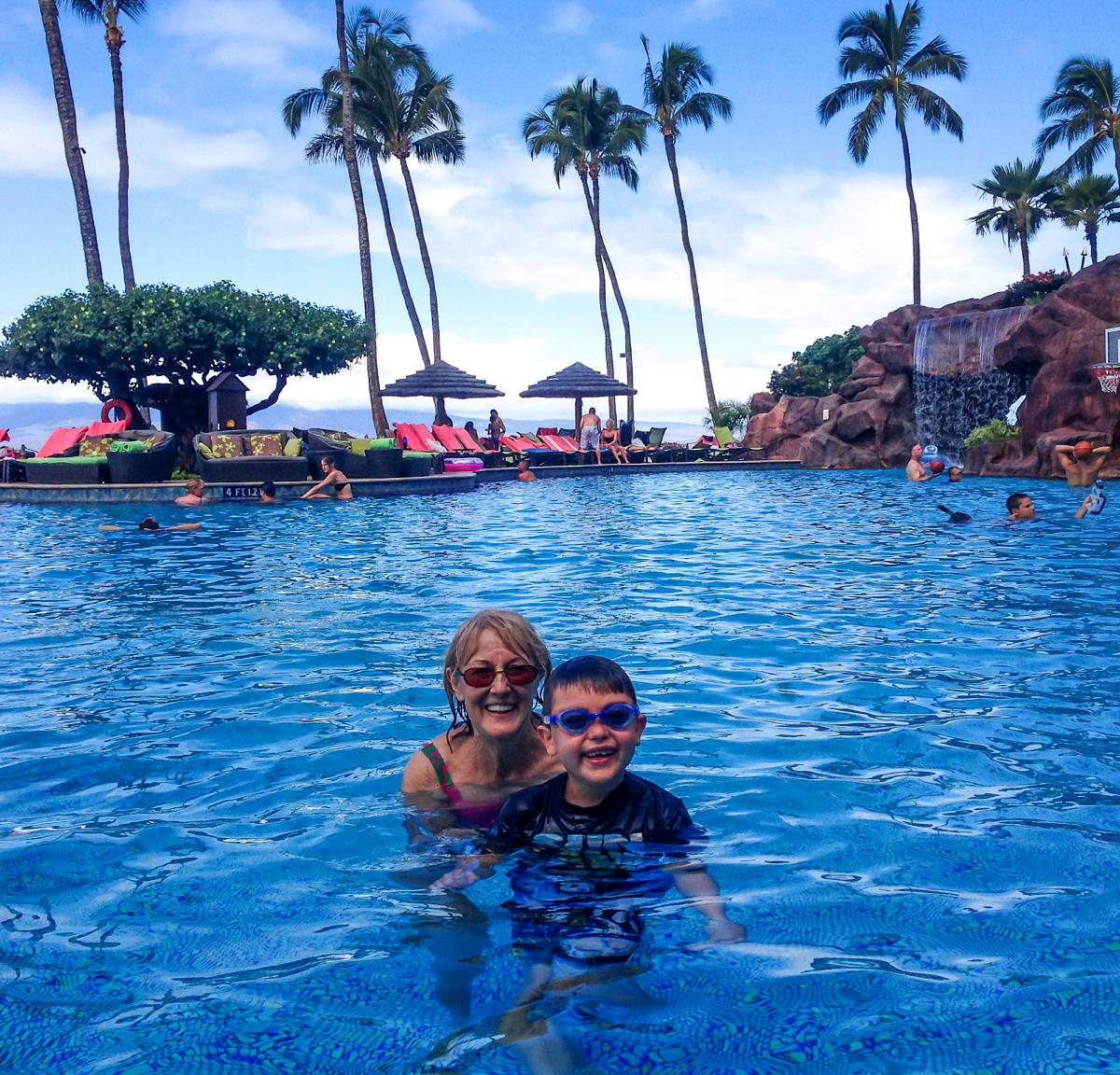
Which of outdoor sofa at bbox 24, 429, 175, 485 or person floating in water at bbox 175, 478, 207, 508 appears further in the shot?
outdoor sofa at bbox 24, 429, 175, 485

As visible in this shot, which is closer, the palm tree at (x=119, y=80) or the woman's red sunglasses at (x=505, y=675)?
the woman's red sunglasses at (x=505, y=675)

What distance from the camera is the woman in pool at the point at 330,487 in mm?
19678

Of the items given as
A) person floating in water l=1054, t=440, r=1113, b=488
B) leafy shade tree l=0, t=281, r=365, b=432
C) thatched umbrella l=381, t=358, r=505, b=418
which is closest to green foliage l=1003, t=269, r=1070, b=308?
person floating in water l=1054, t=440, r=1113, b=488

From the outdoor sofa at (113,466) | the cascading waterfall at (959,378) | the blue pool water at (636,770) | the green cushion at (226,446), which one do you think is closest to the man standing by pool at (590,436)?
the cascading waterfall at (959,378)

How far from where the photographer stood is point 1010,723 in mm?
4875

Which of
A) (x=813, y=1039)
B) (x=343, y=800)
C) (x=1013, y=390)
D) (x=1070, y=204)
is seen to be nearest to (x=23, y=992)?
(x=343, y=800)

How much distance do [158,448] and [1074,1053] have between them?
21.0m

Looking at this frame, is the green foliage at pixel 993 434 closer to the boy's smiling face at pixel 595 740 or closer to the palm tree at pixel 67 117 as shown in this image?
the palm tree at pixel 67 117

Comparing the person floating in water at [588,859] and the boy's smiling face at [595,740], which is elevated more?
the boy's smiling face at [595,740]

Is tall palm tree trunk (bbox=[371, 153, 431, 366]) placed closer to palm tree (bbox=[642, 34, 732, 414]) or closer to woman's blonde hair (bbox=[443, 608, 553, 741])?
palm tree (bbox=[642, 34, 732, 414])

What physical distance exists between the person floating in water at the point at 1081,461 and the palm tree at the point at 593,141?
23.0 m

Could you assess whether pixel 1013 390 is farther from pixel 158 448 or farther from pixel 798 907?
pixel 798 907

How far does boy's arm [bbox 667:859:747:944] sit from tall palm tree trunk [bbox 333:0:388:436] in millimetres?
28170

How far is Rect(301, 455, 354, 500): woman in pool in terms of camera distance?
64.6ft
